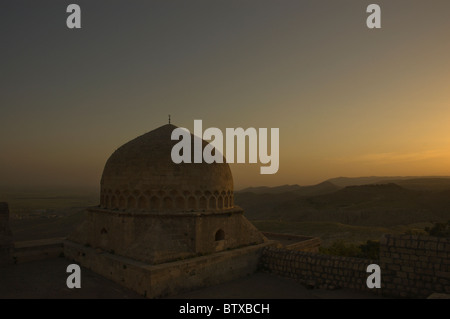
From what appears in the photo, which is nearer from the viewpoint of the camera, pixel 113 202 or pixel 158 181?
pixel 158 181

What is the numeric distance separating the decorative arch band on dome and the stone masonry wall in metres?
3.16

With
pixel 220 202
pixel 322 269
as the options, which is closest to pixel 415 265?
pixel 322 269

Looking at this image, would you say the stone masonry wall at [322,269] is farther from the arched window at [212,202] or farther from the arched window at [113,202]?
the arched window at [113,202]

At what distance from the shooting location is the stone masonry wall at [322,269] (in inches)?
384

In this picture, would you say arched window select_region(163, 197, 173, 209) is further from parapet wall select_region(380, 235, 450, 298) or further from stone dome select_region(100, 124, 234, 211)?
parapet wall select_region(380, 235, 450, 298)

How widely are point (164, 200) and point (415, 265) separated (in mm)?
7872

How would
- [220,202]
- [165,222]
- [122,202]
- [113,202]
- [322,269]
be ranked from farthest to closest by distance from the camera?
[220,202] → [113,202] → [122,202] → [165,222] → [322,269]

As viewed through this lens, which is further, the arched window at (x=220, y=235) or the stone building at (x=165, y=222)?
the arched window at (x=220, y=235)

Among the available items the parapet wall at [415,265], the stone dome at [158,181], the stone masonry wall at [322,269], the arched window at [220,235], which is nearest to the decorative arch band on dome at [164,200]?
the stone dome at [158,181]

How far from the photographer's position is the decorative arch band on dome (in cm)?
1148

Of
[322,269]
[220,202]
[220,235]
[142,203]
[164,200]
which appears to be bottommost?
[322,269]

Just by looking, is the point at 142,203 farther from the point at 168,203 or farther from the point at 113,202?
the point at 113,202

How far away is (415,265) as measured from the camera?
28.7 ft

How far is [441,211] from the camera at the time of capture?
3975 centimetres
